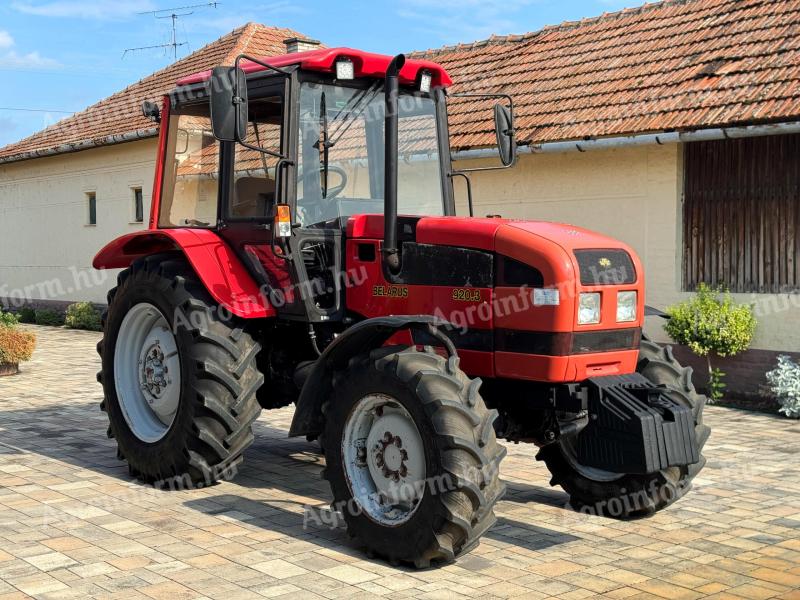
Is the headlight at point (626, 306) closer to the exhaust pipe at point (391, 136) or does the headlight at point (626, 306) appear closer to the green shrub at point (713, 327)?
the exhaust pipe at point (391, 136)

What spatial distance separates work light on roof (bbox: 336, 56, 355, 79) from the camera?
6.41 meters

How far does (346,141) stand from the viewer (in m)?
6.53

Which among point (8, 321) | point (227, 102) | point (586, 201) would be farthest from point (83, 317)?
point (227, 102)

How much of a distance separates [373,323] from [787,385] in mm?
6217

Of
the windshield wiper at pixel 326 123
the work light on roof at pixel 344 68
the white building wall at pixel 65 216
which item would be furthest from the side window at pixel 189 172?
the white building wall at pixel 65 216

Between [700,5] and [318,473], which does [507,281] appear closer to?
[318,473]

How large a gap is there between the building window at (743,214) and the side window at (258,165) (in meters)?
6.22

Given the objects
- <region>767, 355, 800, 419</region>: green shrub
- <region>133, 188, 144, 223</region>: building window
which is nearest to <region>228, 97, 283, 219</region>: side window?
<region>767, 355, 800, 419</region>: green shrub

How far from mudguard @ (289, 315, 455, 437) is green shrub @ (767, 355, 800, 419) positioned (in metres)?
5.68

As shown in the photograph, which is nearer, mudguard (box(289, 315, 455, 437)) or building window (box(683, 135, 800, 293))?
mudguard (box(289, 315, 455, 437))

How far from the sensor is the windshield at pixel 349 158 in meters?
6.43

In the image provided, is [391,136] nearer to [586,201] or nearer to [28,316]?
[586,201]

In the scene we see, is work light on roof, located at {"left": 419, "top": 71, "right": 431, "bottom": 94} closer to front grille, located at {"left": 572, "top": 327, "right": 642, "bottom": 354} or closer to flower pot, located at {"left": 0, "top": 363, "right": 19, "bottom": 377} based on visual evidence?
front grille, located at {"left": 572, "top": 327, "right": 642, "bottom": 354}

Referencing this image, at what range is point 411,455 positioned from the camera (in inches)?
209
